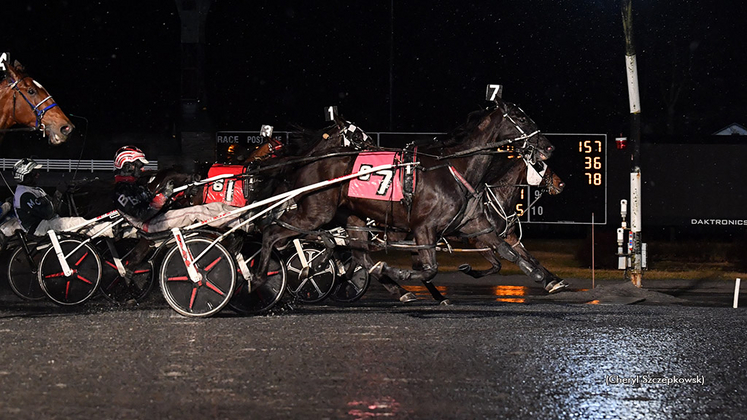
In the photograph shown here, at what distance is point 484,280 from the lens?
1694 cm

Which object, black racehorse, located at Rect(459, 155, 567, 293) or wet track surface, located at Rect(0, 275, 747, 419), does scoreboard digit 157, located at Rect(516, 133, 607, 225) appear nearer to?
black racehorse, located at Rect(459, 155, 567, 293)

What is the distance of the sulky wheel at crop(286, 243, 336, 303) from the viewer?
10930mm

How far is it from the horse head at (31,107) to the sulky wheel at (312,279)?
2.95 meters

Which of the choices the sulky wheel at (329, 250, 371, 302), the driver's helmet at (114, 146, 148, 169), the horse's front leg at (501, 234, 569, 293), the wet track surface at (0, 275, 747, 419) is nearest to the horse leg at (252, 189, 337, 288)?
the wet track surface at (0, 275, 747, 419)

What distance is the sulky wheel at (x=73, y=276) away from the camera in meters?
10.2

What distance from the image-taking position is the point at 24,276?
11062 millimetres

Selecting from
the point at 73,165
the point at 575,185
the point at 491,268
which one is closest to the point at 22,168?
the point at 491,268

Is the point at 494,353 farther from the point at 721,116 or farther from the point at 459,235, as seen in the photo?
the point at 721,116

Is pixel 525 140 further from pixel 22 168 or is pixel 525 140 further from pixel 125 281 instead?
pixel 22 168

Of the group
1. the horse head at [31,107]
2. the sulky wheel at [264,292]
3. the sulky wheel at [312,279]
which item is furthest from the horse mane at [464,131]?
the horse head at [31,107]

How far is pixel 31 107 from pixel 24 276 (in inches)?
99.1

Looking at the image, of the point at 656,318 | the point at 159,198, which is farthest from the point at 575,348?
the point at 159,198

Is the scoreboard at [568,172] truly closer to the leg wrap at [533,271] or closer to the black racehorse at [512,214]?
the black racehorse at [512,214]

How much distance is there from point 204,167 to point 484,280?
640 cm
